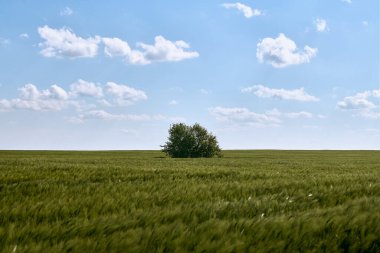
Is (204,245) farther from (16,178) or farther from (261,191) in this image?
(16,178)

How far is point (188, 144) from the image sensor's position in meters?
87.7

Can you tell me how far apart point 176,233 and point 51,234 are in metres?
1.00

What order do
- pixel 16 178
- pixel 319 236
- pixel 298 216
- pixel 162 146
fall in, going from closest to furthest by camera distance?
pixel 319 236 → pixel 298 216 → pixel 16 178 → pixel 162 146

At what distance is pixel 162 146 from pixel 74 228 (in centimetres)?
8541

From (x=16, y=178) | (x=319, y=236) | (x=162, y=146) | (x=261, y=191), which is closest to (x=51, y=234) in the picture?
(x=319, y=236)

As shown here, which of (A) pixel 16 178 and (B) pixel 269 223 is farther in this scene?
(A) pixel 16 178

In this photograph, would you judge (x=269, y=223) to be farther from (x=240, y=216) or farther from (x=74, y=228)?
(x=74, y=228)

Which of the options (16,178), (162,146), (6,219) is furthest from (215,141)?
(6,219)

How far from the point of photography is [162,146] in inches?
3497

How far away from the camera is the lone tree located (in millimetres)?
87688

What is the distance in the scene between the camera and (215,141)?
88812 millimetres

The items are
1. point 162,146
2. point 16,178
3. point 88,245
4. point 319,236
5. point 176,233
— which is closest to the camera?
point 88,245

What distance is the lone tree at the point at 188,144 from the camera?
8769cm

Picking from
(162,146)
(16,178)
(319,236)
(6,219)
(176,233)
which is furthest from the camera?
(162,146)
